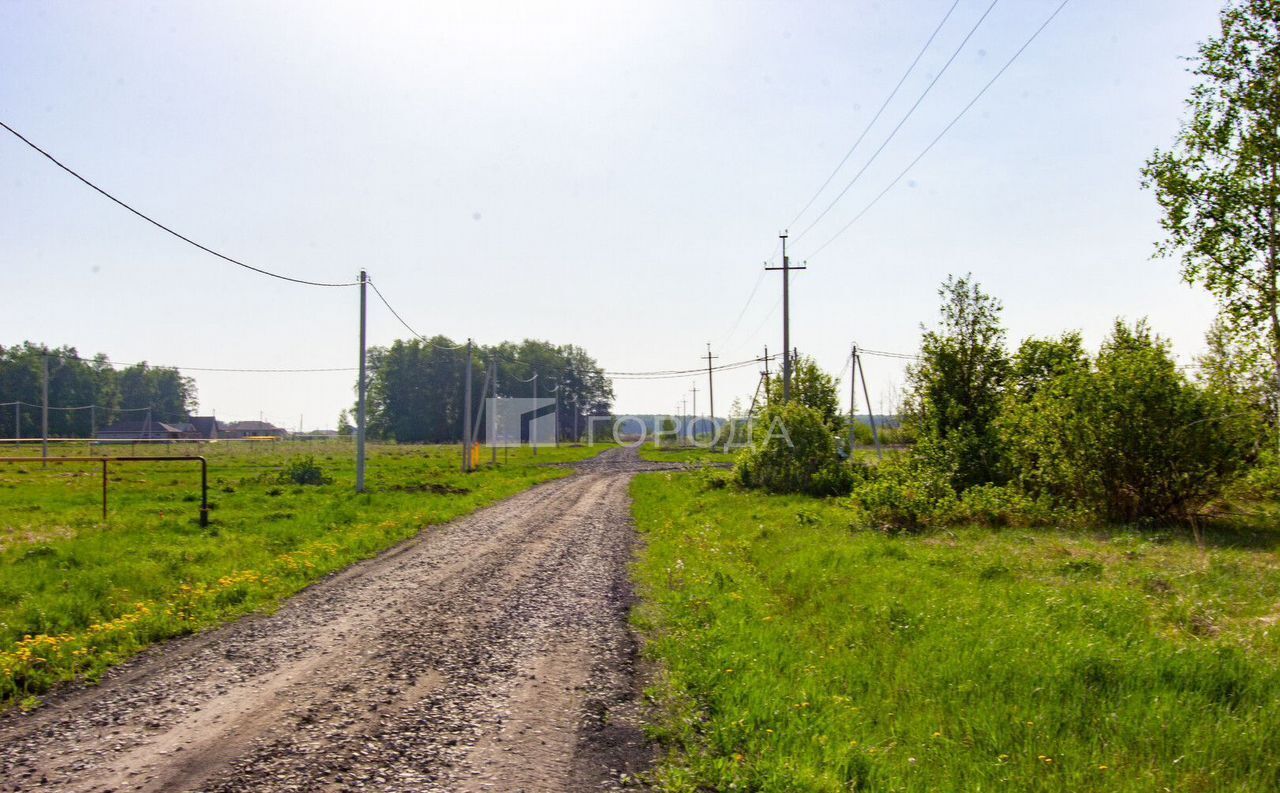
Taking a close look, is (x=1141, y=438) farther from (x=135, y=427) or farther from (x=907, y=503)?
(x=135, y=427)

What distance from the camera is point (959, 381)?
70.0 feet

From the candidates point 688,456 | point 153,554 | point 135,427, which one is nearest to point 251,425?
point 135,427

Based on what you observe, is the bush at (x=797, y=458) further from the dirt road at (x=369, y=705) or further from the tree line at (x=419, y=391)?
the tree line at (x=419, y=391)

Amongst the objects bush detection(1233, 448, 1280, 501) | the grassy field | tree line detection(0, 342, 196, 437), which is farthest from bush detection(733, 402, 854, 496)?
tree line detection(0, 342, 196, 437)

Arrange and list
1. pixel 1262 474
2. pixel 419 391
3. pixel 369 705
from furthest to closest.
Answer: pixel 419 391 → pixel 1262 474 → pixel 369 705

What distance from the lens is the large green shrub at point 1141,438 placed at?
43.5 feet

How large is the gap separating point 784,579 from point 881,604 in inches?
96.0

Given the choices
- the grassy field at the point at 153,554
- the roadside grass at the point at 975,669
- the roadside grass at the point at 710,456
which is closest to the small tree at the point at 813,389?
the roadside grass at the point at 710,456

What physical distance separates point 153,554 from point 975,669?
11.8 m

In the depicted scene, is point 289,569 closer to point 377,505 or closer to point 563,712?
point 563,712

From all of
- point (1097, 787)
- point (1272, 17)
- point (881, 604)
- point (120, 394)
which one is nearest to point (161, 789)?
point (1097, 787)

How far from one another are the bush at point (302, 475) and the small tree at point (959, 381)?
2116 cm

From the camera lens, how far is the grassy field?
7297 millimetres

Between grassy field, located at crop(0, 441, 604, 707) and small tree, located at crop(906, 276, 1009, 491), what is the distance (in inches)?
522
